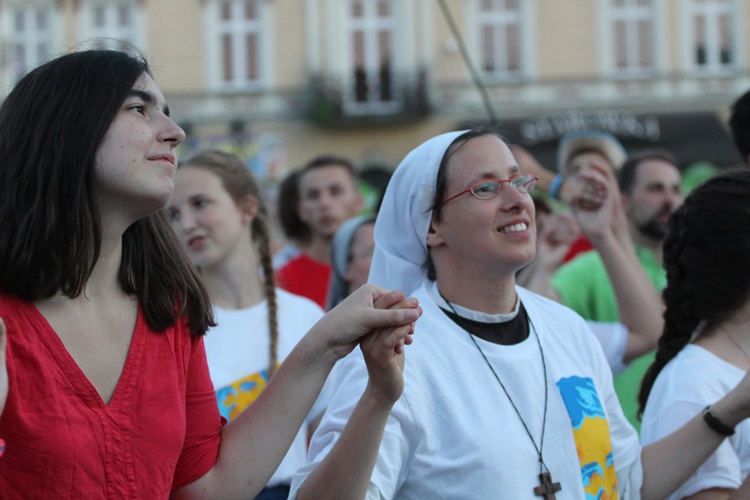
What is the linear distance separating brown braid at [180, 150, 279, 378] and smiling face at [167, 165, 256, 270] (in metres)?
0.04

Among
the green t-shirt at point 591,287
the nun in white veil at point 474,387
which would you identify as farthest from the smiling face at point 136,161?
the green t-shirt at point 591,287

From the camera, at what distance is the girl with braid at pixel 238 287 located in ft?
9.50

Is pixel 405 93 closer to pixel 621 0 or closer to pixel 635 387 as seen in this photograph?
pixel 621 0

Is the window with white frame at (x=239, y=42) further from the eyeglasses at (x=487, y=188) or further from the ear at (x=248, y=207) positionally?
the eyeglasses at (x=487, y=188)

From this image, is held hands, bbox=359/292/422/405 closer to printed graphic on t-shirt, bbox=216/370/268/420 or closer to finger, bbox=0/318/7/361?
finger, bbox=0/318/7/361

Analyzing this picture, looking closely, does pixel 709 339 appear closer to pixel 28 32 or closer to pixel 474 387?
pixel 474 387

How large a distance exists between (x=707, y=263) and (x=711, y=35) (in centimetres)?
1863

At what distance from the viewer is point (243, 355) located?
9.70 feet

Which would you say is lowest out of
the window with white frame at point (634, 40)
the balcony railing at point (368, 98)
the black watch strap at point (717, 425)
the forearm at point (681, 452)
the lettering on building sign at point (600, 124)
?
the forearm at point (681, 452)

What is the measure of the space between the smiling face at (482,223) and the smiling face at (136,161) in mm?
752

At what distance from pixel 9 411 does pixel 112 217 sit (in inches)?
16.3

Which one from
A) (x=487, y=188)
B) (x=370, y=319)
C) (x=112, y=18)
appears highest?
(x=112, y=18)

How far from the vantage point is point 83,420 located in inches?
64.4

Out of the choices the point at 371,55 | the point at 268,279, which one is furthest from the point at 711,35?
the point at 268,279
